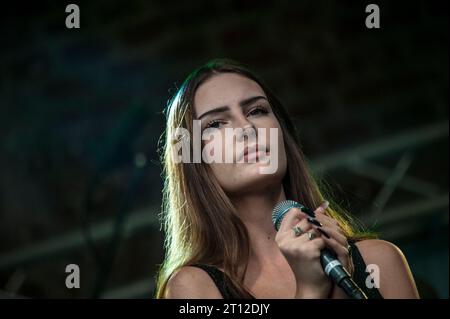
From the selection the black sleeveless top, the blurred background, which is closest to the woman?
the black sleeveless top

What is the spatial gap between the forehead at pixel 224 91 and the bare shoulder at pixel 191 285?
0.40 m

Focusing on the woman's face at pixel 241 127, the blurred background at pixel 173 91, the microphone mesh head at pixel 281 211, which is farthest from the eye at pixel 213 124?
the blurred background at pixel 173 91

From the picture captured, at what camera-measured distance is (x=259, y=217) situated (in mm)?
1515

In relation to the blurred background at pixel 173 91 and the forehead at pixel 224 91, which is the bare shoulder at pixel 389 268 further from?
the blurred background at pixel 173 91

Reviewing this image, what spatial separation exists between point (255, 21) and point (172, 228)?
140 centimetres

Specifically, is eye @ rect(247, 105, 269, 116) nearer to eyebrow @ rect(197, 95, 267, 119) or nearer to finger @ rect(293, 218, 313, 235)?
eyebrow @ rect(197, 95, 267, 119)

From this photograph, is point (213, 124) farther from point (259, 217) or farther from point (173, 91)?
point (173, 91)

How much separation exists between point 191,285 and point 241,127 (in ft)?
1.23

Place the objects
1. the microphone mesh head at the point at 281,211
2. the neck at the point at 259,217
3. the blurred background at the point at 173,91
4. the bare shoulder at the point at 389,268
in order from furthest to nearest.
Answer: the blurred background at the point at 173,91 < the neck at the point at 259,217 < the bare shoulder at the point at 389,268 < the microphone mesh head at the point at 281,211

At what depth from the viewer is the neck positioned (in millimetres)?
1500

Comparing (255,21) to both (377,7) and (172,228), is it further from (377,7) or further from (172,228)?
(172,228)

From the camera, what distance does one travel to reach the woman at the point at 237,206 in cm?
139

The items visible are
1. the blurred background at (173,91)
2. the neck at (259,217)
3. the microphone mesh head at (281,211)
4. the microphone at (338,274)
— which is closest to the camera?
the microphone at (338,274)

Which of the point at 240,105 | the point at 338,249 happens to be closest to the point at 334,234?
the point at 338,249
